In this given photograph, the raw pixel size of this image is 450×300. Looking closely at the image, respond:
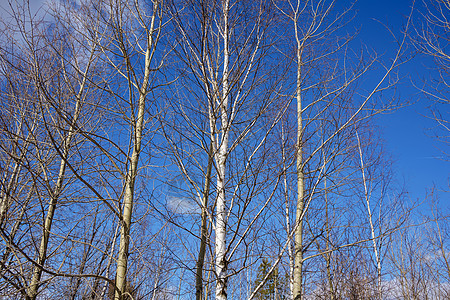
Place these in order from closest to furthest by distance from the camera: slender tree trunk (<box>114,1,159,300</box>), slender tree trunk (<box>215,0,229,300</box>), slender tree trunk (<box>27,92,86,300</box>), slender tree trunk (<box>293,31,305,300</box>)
→ slender tree trunk (<box>215,0,229,300</box>) → slender tree trunk (<box>114,1,159,300</box>) → slender tree trunk (<box>27,92,86,300</box>) → slender tree trunk (<box>293,31,305,300</box>)

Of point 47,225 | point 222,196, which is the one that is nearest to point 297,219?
point 222,196

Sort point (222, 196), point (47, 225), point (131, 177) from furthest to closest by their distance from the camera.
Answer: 1. point (47, 225)
2. point (131, 177)
3. point (222, 196)

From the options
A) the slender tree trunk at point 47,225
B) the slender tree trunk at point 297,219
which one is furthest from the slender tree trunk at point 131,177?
the slender tree trunk at point 297,219

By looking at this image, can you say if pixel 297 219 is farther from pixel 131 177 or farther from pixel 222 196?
pixel 131 177

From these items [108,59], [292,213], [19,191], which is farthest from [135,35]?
[292,213]

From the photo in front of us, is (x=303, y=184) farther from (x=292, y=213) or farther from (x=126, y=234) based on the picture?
(x=126, y=234)

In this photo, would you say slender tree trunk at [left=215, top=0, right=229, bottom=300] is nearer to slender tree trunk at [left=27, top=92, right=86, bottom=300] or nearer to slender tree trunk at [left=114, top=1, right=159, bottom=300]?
slender tree trunk at [left=114, top=1, right=159, bottom=300]

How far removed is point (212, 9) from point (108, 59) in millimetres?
1687

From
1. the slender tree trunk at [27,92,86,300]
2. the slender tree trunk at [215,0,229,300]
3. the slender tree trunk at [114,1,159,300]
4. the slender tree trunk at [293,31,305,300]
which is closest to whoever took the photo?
the slender tree trunk at [215,0,229,300]

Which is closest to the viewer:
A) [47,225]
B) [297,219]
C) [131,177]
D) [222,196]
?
[222,196]

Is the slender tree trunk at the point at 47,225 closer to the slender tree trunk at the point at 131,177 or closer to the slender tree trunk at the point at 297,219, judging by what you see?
the slender tree trunk at the point at 131,177

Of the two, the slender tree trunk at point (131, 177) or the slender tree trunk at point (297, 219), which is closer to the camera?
the slender tree trunk at point (131, 177)

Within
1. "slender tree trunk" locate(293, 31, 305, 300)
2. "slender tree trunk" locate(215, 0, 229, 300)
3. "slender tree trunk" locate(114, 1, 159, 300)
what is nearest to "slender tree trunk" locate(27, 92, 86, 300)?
"slender tree trunk" locate(114, 1, 159, 300)

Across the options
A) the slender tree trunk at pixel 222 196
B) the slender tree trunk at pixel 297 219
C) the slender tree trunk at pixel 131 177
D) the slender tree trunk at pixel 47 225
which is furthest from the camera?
the slender tree trunk at pixel 297 219
